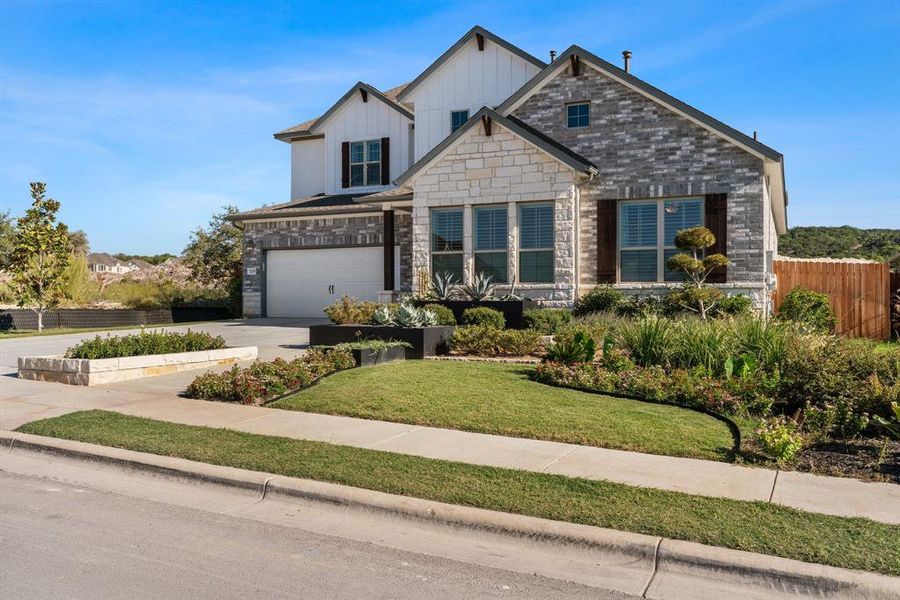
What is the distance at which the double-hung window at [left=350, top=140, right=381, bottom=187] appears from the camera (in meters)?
24.9

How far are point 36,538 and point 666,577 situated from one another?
4.39 m

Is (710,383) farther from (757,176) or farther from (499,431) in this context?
(757,176)

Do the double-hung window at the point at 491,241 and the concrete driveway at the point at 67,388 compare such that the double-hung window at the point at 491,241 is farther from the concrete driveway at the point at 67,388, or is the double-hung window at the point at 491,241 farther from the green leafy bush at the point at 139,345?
the green leafy bush at the point at 139,345

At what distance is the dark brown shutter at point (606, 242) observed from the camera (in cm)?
1805

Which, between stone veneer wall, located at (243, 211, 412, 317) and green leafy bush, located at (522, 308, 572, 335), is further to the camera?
stone veneer wall, located at (243, 211, 412, 317)

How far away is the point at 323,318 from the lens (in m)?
23.2

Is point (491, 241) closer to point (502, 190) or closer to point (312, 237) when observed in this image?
point (502, 190)

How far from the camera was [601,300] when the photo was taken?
17.3 meters

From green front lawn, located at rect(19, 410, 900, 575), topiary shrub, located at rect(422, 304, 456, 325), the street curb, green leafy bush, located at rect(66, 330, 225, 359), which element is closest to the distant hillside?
topiary shrub, located at rect(422, 304, 456, 325)

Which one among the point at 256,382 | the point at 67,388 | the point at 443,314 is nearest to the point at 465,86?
the point at 443,314

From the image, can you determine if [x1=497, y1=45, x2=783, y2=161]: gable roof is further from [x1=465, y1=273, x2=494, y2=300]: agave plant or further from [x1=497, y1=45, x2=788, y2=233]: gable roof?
[x1=465, y1=273, x2=494, y2=300]: agave plant

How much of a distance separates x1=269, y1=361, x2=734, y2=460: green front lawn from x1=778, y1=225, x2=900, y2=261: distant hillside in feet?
141

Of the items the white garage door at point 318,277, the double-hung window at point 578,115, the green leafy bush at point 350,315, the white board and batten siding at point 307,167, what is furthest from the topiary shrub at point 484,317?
the white board and batten siding at point 307,167

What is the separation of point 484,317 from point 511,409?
6.29 metres
